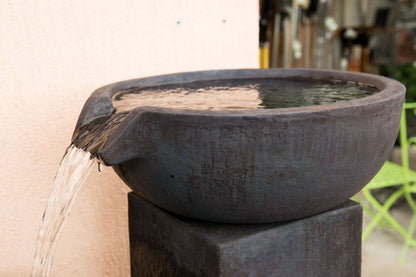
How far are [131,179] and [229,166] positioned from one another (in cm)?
24

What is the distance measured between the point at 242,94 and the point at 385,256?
83.8 inches

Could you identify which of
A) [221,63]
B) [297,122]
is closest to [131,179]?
[297,122]

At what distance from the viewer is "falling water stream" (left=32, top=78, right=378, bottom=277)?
0.88 metres

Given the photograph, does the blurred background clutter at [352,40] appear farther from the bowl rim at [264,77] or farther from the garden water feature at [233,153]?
the garden water feature at [233,153]

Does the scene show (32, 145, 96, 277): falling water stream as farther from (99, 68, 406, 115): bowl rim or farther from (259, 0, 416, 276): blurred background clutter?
(259, 0, 416, 276): blurred background clutter

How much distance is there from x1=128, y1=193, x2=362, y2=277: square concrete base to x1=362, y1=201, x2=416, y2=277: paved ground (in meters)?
1.78

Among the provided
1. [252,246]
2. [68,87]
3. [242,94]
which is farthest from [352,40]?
[252,246]

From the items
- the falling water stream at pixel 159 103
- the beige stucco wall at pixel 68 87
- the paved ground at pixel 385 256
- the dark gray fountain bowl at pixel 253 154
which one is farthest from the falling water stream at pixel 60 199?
the paved ground at pixel 385 256

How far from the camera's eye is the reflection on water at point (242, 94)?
0.97m

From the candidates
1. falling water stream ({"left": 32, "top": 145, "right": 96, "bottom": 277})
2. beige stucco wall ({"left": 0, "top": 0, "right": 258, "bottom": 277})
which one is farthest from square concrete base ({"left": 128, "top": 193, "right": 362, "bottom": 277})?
beige stucco wall ({"left": 0, "top": 0, "right": 258, "bottom": 277})

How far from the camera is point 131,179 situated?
2.81 ft

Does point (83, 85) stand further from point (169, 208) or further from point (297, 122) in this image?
point (297, 122)

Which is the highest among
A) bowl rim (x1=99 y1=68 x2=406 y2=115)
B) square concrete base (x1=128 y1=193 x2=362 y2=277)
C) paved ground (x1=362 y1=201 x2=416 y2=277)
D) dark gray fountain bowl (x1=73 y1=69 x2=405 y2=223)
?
bowl rim (x1=99 y1=68 x2=406 y2=115)

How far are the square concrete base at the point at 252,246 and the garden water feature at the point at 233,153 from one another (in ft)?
0.13
